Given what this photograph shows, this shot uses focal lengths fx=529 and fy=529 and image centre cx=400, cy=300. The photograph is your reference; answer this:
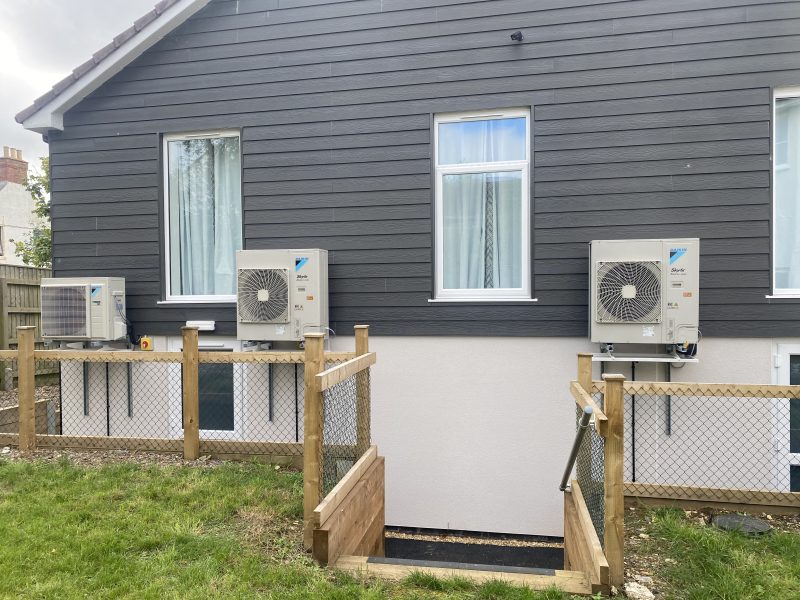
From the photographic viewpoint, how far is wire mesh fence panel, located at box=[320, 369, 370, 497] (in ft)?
9.16

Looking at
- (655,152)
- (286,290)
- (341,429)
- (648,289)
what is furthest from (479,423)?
(655,152)

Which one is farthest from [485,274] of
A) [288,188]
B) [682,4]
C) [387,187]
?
[682,4]

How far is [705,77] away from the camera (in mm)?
3982

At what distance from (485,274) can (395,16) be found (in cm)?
229

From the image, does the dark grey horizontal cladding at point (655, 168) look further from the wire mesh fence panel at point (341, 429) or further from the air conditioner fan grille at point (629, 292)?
the wire mesh fence panel at point (341, 429)

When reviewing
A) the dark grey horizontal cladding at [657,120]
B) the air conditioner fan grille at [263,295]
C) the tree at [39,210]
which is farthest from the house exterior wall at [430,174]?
the tree at [39,210]

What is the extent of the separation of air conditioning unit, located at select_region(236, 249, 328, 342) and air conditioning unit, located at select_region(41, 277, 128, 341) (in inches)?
52.8

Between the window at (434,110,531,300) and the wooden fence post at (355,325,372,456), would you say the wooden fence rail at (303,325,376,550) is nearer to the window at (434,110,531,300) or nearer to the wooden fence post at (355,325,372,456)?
the wooden fence post at (355,325,372,456)

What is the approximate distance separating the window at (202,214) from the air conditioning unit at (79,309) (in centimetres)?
54

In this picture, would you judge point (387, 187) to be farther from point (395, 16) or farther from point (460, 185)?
point (395, 16)

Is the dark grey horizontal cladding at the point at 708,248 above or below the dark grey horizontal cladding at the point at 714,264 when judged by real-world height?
above

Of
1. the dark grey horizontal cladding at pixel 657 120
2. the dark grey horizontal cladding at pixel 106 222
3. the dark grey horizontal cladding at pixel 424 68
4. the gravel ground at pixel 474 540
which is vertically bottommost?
the gravel ground at pixel 474 540

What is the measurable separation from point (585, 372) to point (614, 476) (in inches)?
34.0

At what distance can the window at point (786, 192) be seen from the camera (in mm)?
3962
